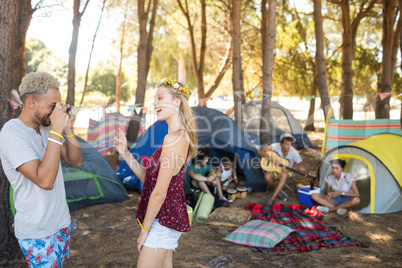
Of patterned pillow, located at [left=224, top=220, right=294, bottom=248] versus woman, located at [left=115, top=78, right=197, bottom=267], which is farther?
patterned pillow, located at [left=224, top=220, right=294, bottom=248]

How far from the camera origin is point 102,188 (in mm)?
5617

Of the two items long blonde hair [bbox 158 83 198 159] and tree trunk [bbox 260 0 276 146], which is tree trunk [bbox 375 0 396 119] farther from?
long blonde hair [bbox 158 83 198 159]

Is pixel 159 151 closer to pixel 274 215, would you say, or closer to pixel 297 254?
pixel 297 254

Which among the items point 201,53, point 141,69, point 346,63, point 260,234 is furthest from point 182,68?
point 260,234

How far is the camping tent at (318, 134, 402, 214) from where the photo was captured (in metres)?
5.07

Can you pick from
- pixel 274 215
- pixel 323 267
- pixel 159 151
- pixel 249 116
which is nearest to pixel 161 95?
pixel 159 151

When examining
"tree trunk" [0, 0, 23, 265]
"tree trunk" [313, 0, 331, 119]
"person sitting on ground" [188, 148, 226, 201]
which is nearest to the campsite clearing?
"tree trunk" [0, 0, 23, 265]

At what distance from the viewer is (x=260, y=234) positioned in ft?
13.4

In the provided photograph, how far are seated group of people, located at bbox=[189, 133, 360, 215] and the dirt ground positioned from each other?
0.84 feet

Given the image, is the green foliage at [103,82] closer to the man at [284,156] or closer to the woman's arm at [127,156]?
the man at [284,156]

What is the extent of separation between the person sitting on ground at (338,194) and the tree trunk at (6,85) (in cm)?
418

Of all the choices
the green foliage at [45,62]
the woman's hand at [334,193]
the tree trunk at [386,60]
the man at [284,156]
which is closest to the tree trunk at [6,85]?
the man at [284,156]

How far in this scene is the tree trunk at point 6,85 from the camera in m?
3.14

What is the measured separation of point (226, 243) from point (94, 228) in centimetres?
184
